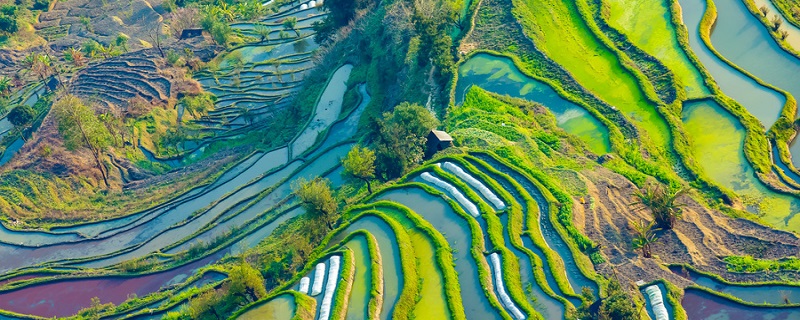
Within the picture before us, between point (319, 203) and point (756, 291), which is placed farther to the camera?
point (319, 203)

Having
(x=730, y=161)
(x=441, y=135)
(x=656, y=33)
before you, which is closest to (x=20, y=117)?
(x=441, y=135)

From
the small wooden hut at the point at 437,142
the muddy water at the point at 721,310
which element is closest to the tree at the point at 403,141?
the small wooden hut at the point at 437,142

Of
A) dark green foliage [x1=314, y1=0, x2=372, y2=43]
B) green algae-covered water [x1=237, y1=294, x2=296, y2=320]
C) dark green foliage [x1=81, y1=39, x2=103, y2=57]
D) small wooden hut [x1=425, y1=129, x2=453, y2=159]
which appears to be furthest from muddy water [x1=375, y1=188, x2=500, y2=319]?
dark green foliage [x1=81, y1=39, x2=103, y2=57]

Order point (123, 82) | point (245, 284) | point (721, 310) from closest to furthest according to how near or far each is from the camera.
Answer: point (721, 310) → point (245, 284) → point (123, 82)

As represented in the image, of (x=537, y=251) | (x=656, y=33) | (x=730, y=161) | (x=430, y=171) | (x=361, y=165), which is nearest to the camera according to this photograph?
(x=537, y=251)

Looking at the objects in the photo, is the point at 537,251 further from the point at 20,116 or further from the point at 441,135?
the point at 20,116

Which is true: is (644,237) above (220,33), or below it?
above

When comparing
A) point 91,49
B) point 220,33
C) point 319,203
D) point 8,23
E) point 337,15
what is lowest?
point 91,49
